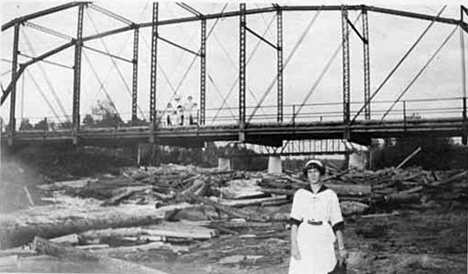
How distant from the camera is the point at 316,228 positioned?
4.17m

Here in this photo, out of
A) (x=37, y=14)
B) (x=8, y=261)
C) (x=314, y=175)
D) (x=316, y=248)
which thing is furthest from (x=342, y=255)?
(x=37, y=14)

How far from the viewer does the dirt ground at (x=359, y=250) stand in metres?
4.73

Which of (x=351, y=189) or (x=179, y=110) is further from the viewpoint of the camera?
(x=179, y=110)

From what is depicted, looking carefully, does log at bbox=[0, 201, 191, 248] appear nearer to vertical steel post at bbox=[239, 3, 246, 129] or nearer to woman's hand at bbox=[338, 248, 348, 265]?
vertical steel post at bbox=[239, 3, 246, 129]

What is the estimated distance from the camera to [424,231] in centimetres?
479

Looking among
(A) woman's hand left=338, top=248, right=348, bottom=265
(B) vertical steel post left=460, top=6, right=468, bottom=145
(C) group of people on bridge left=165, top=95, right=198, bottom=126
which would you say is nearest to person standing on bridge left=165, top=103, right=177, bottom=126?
(C) group of people on bridge left=165, top=95, right=198, bottom=126

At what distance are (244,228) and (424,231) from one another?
155cm

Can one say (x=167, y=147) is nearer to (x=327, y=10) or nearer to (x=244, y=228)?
(x=244, y=228)

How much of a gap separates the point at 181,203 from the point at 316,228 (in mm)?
1469

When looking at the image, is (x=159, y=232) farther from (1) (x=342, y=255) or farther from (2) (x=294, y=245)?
(1) (x=342, y=255)

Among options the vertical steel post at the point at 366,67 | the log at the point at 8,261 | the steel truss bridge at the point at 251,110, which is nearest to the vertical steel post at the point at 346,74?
the steel truss bridge at the point at 251,110

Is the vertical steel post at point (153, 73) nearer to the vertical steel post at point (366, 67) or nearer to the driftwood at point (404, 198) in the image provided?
the vertical steel post at point (366, 67)

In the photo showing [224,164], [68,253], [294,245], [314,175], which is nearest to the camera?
[294,245]

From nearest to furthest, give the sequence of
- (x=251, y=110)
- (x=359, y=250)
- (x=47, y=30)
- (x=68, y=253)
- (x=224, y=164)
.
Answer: (x=359, y=250)
(x=68, y=253)
(x=224, y=164)
(x=251, y=110)
(x=47, y=30)
